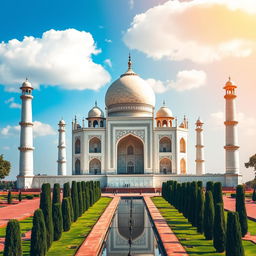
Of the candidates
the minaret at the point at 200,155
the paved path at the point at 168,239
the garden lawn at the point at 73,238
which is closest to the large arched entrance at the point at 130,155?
the minaret at the point at 200,155

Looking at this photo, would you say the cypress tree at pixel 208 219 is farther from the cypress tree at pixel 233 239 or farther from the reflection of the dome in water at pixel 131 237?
the cypress tree at pixel 233 239

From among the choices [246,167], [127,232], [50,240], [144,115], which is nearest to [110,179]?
[144,115]

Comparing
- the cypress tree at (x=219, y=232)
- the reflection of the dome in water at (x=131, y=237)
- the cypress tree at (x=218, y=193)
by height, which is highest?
the cypress tree at (x=218, y=193)

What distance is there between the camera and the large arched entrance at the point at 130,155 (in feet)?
114

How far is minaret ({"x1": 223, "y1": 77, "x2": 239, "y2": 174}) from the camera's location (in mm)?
30031

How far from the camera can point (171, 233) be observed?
11.1 metres

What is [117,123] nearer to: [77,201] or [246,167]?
[246,167]

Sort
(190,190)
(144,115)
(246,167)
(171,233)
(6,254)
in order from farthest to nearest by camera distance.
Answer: (144,115) → (246,167) → (190,190) → (171,233) → (6,254)

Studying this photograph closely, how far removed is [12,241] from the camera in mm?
7102

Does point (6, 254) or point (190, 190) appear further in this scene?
point (190, 190)

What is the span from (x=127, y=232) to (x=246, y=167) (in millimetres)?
22896

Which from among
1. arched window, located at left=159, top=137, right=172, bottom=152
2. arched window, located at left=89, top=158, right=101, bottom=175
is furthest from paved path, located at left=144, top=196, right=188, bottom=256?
arched window, located at left=159, top=137, right=172, bottom=152

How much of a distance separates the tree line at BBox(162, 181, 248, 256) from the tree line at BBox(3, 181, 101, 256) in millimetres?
3940

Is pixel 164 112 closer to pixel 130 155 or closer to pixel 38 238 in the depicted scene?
pixel 130 155
